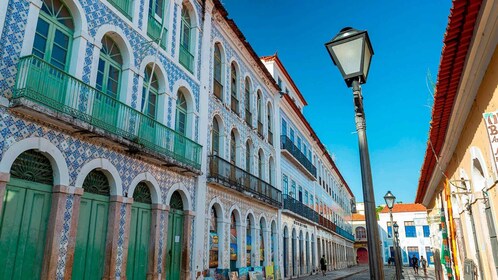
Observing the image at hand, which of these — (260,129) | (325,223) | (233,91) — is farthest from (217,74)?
(325,223)

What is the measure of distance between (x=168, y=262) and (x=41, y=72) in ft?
20.7

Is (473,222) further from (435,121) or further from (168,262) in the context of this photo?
(168,262)

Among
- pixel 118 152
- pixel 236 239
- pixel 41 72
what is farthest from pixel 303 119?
pixel 41 72

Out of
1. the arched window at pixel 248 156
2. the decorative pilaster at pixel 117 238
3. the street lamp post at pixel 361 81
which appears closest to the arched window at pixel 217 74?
the arched window at pixel 248 156

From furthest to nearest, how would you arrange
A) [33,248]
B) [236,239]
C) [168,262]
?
[236,239], [168,262], [33,248]

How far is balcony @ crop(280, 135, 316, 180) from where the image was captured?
23922 millimetres

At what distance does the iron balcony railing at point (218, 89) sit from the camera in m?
15.6

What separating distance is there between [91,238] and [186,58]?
7.00m

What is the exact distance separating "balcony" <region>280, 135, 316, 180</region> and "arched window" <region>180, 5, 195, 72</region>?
1100cm

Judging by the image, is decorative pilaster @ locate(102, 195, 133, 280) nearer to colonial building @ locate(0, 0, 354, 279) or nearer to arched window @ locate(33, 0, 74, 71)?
colonial building @ locate(0, 0, 354, 279)

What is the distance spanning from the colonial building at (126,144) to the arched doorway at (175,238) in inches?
1.9

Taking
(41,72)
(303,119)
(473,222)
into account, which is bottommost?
(473,222)

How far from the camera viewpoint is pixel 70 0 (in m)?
8.57

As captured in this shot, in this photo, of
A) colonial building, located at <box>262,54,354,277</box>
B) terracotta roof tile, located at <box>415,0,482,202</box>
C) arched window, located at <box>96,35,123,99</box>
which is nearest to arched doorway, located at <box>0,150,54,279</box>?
arched window, located at <box>96,35,123,99</box>
